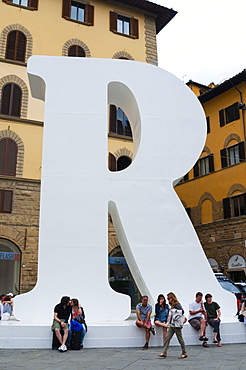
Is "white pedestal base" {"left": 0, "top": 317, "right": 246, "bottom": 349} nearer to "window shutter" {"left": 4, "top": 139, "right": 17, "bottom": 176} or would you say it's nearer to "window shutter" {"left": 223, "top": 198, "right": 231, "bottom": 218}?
"window shutter" {"left": 4, "top": 139, "right": 17, "bottom": 176}

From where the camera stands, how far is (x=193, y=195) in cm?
2955

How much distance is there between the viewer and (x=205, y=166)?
29000mm

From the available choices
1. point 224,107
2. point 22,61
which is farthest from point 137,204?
point 224,107

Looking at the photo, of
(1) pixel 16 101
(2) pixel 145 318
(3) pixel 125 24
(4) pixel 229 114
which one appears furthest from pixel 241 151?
(2) pixel 145 318

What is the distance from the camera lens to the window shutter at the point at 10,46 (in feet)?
67.9

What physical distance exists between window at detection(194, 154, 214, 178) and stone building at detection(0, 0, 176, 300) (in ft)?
26.5

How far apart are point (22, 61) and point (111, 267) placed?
37.5 ft

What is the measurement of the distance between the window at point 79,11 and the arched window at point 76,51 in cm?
169

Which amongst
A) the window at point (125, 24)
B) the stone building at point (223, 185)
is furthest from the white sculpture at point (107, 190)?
the stone building at point (223, 185)

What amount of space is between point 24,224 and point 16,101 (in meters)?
6.18

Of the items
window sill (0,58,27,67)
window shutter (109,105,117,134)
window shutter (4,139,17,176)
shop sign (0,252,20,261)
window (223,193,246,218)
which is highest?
window sill (0,58,27,67)

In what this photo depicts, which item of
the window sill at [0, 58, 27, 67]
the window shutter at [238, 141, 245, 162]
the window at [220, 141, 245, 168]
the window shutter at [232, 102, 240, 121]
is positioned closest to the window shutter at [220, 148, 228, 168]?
the window at [220, 141, 245, 168]

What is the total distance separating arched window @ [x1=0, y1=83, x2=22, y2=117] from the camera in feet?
65.7

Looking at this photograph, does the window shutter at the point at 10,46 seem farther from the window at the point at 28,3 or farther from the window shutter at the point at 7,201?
the window shutter at the point at 7,201
